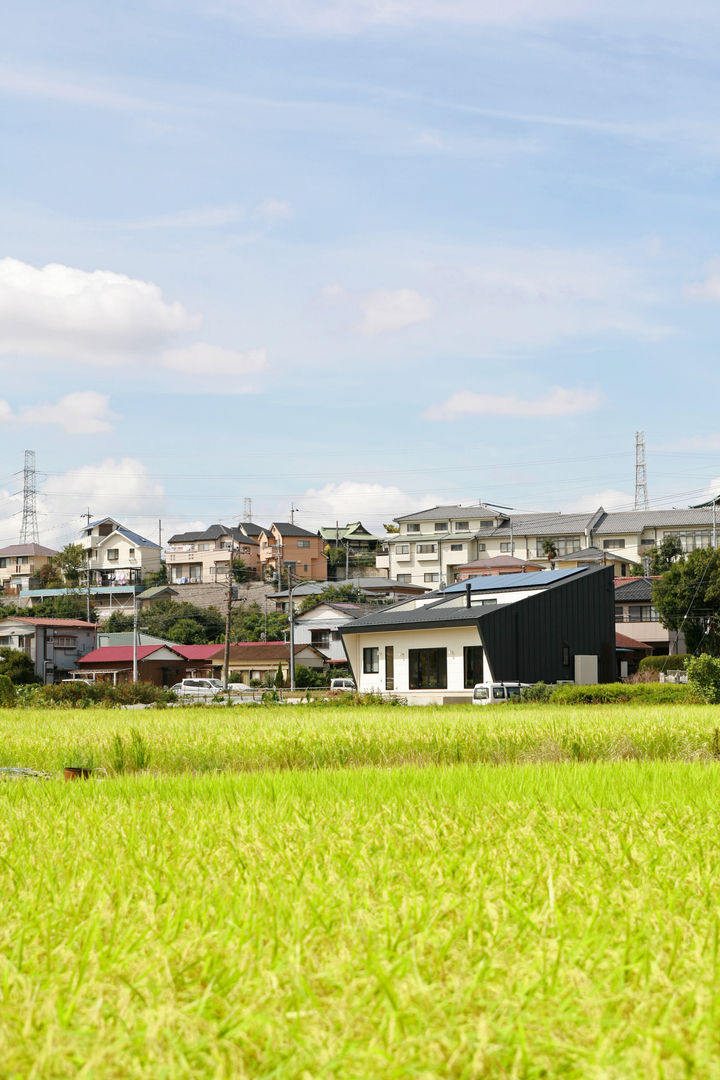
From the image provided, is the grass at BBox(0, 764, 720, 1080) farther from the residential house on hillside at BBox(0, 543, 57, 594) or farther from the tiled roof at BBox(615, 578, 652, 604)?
the residential house on hillside at BBox(0, 543, 57, 594)

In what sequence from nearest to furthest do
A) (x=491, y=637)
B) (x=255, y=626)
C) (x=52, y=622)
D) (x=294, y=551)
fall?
(x=491, y=637) < (x=52, y=622) < (x=255, y=626) < (x=294, y=551)

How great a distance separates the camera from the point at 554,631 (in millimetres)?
34625

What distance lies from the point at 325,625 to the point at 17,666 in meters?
22.3

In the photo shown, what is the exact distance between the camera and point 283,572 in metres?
85.3

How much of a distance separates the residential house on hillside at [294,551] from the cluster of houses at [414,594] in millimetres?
156

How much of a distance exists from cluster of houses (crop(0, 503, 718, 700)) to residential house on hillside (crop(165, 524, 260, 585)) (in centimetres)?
14

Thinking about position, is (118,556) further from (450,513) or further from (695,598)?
(695,598)

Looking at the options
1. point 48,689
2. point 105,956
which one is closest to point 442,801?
point 105,956

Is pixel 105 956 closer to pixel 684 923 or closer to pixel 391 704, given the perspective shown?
pixel 684 923

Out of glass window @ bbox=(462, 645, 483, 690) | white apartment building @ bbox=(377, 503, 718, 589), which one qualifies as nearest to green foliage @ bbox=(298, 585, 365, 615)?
white apartment building @ bbox=(377, 503, 718, 589)

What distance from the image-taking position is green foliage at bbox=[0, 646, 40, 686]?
4822 centimetres

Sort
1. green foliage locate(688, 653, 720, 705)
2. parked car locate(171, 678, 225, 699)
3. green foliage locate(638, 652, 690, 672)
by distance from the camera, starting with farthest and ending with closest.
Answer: green foliage locate(638, 652, 690, 672)
parked car locate(171, 678, 225, 699)
green foliage locate(688, 653, 720, 705)

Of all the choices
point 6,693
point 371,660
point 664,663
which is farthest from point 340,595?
point 6,693

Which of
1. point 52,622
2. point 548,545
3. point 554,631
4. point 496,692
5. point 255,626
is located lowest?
point 496,692
